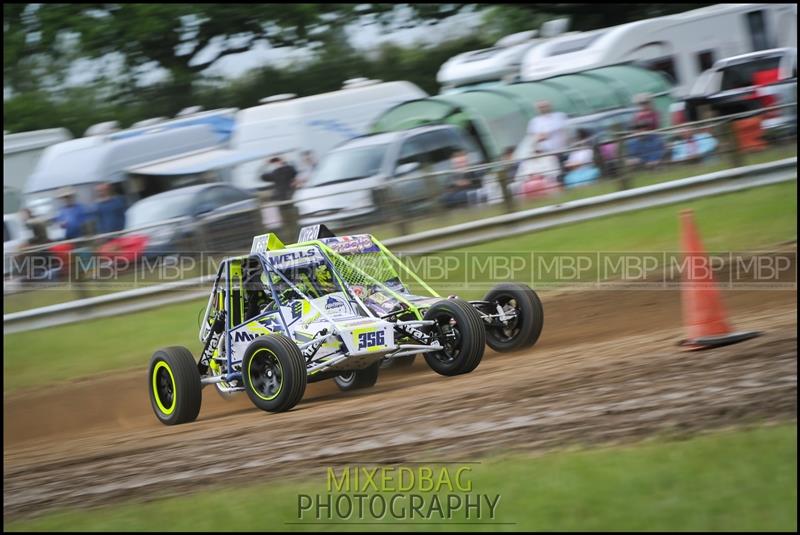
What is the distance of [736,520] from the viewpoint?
15.1ft

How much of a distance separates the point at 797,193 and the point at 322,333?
764 centimetres

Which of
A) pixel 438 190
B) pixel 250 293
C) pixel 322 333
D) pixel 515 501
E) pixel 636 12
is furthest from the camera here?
pixel 636 12

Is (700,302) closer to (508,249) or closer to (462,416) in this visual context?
(462,416)

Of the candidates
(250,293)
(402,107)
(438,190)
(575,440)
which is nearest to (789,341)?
(575,440)

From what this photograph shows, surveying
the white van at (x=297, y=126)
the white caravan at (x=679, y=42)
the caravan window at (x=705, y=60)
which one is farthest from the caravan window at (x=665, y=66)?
the white van at (x=297, y=126)

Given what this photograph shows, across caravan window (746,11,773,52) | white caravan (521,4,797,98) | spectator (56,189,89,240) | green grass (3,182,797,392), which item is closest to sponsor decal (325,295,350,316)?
green grass (3,182,797,392)

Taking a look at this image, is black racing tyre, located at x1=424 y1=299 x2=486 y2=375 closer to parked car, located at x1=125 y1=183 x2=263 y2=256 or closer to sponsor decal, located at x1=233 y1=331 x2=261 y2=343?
sponsor decal, located at x1=233 y1=331 x2=261 y2=343

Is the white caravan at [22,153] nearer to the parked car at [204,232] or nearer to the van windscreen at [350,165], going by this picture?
the van windscreen at [350,165]

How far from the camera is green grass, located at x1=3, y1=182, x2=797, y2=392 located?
40.6 ft

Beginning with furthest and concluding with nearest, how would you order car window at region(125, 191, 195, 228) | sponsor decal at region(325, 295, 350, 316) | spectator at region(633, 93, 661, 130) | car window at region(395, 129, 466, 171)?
spectator at region(633, 93, 661, 130) → car window at region(125, 191, 195, 228) → car window at region(395, 129, 466, 171) → sponsor decal at region(325, 295, 350, 316)

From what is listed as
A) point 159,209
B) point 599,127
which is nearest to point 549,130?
point 599,127

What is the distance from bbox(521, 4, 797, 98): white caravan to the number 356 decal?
446 inches

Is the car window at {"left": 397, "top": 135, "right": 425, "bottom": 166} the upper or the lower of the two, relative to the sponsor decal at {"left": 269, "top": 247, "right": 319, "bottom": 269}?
upper

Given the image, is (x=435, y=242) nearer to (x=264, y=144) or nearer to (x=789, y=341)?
(x=264, y=144)
